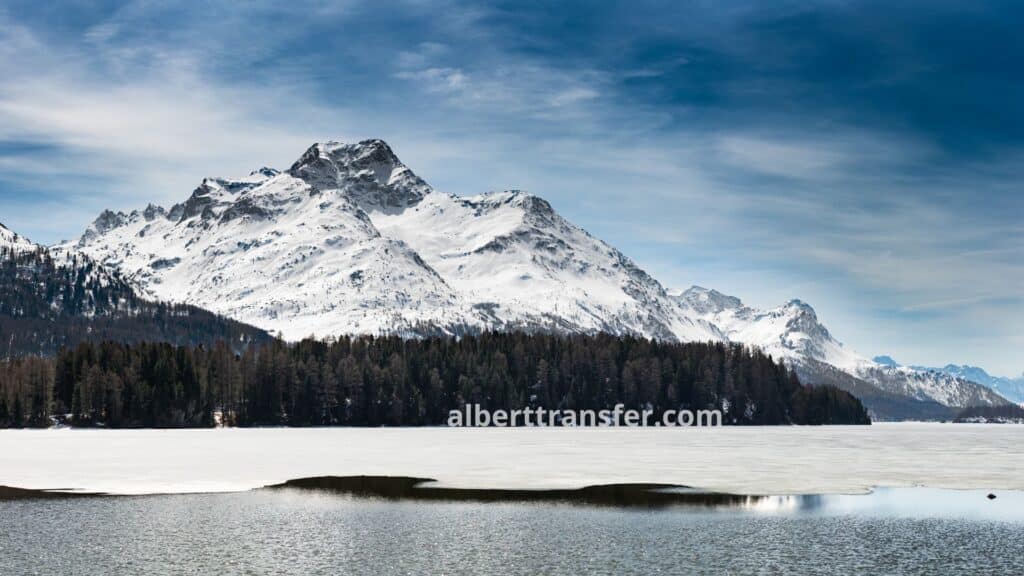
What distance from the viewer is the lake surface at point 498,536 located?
3834 centimetres

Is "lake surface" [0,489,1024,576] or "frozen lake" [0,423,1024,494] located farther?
"frozen lake" [0,423,1024,494]

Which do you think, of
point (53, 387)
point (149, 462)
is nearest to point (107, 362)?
point (53, 387)

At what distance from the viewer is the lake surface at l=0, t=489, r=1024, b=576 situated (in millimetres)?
38344

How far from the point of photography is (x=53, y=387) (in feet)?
625

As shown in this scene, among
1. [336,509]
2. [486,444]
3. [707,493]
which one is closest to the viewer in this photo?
[336,509]

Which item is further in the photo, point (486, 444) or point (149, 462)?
point (486, 444)

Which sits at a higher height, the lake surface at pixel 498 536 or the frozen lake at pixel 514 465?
the frozen lake at pixel 514 465

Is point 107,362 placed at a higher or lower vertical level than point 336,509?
higher

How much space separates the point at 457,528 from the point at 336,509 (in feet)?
31.9

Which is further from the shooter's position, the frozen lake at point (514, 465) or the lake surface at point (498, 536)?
the frozen lake at point (514, 465)

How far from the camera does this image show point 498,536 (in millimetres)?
44938

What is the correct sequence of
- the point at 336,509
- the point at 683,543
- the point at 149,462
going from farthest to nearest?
1. the point at 149,462
2. the point at 336,509
3. the point at 683,543

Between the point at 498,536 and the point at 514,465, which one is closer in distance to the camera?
the point at 498,536

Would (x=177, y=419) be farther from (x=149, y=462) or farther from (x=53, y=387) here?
(x=149, y=462)
